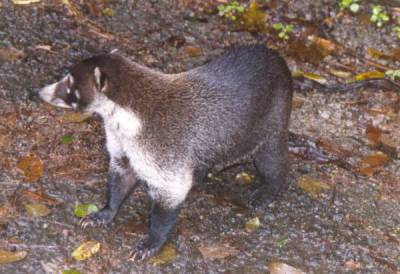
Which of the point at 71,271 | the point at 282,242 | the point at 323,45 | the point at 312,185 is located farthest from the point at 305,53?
→ the point at 71,271

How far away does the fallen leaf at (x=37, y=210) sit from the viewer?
435 cm

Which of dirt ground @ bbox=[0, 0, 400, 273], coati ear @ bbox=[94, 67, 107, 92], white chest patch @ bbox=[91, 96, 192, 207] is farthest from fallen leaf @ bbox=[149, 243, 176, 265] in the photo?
coati ear @ bbox=[94, 67, 107, 92]

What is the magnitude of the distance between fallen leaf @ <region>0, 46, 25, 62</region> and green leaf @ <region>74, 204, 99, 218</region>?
1.59 metres

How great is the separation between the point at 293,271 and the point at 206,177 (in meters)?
0.98

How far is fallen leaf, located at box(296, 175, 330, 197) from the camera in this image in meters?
4.99

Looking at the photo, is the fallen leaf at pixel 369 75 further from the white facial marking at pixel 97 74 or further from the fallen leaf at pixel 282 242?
the white facial marking at pixel 97 74

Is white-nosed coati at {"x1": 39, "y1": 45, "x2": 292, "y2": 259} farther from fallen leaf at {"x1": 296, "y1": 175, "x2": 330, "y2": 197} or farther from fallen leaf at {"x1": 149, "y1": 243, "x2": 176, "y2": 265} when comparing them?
fallen leaf at {"x1": 296, "y1": 175, "x2": 330, "y2": 197}

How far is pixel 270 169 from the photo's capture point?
4836 mm

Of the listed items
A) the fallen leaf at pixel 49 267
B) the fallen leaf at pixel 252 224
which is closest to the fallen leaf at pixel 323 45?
the fallen leaf at pixel 252 224

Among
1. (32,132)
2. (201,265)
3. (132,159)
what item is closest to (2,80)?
(32,132)

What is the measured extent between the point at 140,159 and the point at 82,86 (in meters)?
0.53

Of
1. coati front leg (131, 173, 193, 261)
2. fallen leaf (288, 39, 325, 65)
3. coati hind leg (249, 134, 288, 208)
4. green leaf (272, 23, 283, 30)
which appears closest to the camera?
coati front leg (131, 173, 193, 261)

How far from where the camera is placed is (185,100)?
4.31m

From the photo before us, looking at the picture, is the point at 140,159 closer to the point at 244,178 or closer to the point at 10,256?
the point at 10,256
